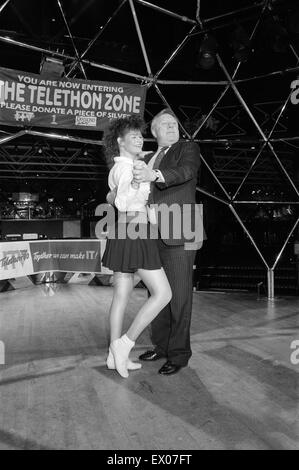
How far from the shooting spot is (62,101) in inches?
197

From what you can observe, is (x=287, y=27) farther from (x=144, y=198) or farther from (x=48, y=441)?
(x=48, y=441)

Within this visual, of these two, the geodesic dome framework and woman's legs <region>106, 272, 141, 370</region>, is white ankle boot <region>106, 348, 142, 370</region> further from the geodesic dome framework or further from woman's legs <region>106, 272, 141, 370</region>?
the geodesic dome framework

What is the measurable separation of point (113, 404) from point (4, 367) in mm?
1002

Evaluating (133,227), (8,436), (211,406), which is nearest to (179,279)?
(133,227)

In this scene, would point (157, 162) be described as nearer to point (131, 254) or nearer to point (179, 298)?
point (131, 254)

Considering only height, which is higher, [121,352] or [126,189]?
[126,189]

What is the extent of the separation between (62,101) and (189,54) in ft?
11.7

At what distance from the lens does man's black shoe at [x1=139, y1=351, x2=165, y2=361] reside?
2.50 metres

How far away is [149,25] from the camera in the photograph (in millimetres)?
7609

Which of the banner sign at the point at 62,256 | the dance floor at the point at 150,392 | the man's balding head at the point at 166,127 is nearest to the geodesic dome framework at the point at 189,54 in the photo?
the banner sign at the point at 62,256

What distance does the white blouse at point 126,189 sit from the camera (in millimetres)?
2021

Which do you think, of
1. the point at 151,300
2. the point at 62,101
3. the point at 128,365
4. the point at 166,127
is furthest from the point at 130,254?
the point at 62,101

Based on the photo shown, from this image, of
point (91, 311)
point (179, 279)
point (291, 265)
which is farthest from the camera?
point (291, 265)

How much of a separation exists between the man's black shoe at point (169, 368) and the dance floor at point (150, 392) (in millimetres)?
34
